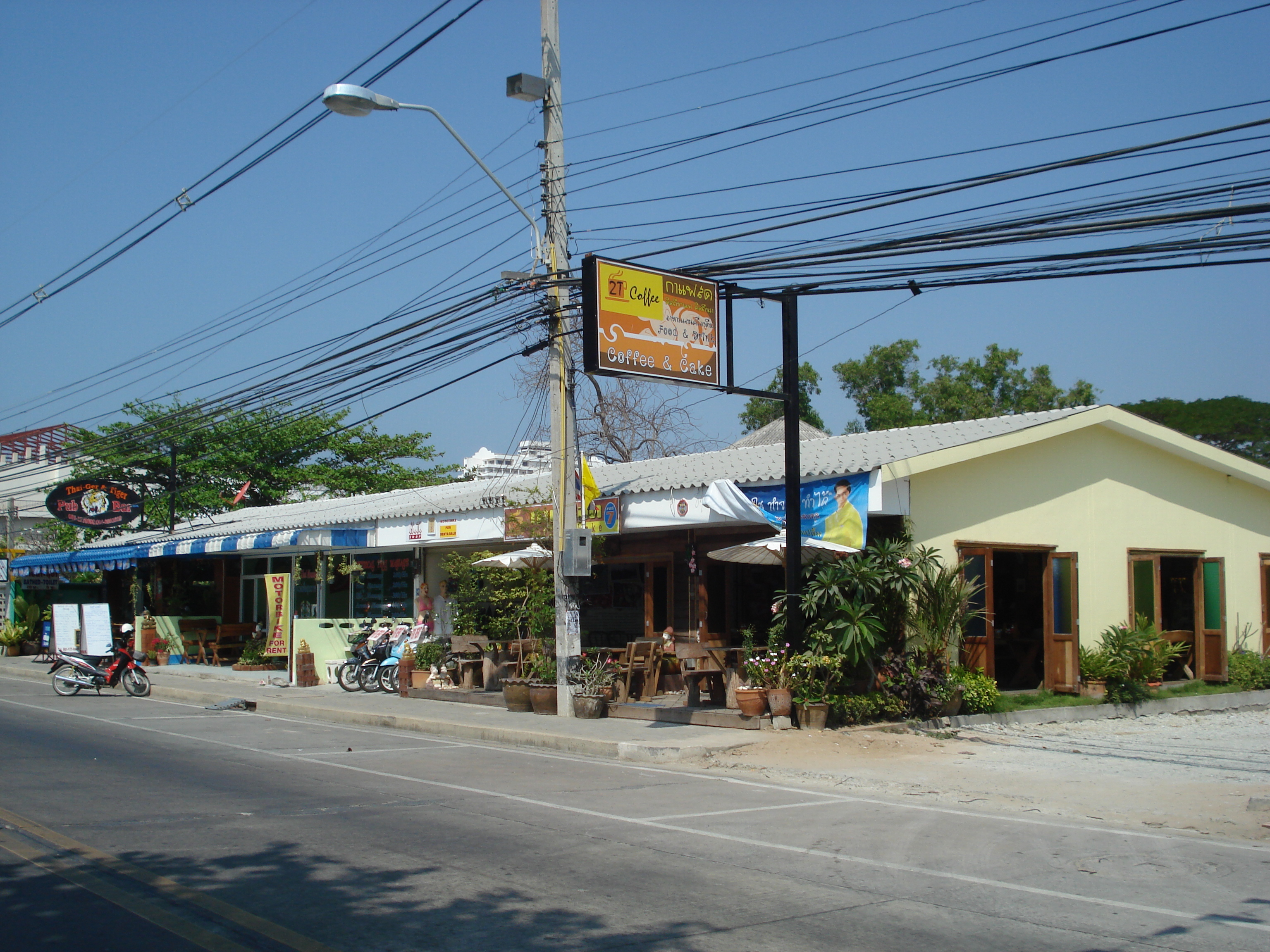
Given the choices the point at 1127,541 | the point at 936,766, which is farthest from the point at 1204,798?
the point at 1127,541

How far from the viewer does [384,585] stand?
26109 mm

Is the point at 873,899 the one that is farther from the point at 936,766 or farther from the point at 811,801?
the point at 936,766

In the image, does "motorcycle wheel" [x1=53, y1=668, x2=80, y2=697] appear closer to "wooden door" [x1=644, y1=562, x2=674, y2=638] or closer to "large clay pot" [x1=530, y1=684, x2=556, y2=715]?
"large clay pot" [x1=530, y1=684, x2=556, y2=715]

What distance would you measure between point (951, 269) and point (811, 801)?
6.63m

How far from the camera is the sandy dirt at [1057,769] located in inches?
402

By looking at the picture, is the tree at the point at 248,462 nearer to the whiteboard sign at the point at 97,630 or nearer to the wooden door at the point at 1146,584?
the whiteboard sign at the point at 97,630

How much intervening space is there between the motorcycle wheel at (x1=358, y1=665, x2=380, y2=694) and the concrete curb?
1136 cm

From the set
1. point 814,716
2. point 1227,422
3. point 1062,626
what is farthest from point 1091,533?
point 1227,422

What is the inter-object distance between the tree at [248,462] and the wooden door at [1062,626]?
31.2 metres

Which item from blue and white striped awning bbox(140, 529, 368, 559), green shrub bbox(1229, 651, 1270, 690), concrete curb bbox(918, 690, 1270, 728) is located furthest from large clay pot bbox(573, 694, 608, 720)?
green shrub bbox(1229, 651, 1270, 690)

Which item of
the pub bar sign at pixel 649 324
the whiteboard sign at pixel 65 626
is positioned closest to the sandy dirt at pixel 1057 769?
the pub bar sign at pixel 649 324

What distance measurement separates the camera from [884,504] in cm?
1542

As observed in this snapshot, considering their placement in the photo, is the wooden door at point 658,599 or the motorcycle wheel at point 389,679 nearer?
the wooden door at point 658,599

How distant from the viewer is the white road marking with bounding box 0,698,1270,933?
6.61 m
